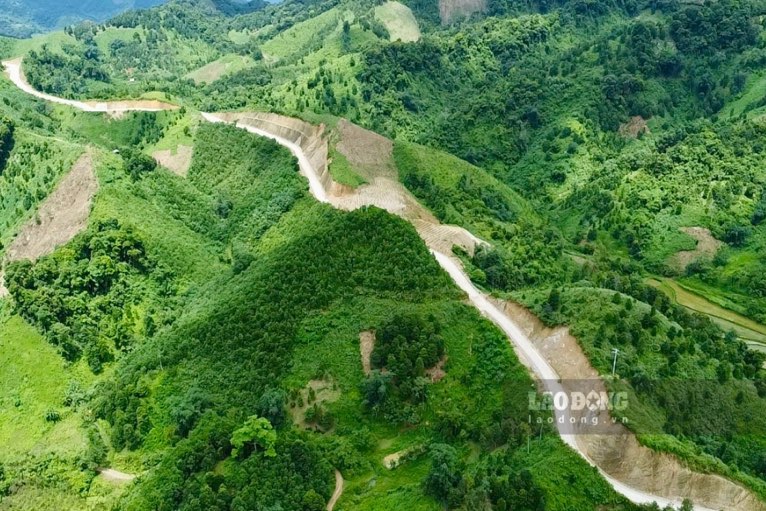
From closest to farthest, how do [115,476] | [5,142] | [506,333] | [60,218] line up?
[115,476] < [506,333] < [60,218] < [5,142]

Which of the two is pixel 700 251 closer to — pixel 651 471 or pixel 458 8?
pixel 651 471

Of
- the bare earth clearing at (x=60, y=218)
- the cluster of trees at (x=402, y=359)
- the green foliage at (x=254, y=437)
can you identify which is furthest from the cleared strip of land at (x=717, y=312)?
the bare earth clearing at (x=60, y=218)

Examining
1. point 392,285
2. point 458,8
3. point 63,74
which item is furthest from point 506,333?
point 458,8

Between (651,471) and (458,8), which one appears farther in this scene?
(458,8)

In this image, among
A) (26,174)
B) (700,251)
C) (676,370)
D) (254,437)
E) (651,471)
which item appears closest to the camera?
(651,471)

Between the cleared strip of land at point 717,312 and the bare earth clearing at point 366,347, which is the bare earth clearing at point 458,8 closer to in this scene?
the cleared strip of land at point 717,312

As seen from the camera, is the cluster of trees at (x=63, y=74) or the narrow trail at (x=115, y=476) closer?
the narrow trail at (x=115, y=476)

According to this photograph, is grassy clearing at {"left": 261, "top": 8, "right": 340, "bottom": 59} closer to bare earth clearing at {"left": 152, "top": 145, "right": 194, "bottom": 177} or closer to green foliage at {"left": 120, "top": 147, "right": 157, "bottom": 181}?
bare earth clearing at {"left": 152, "top": 145, "right": 194, "bottom": 177}
